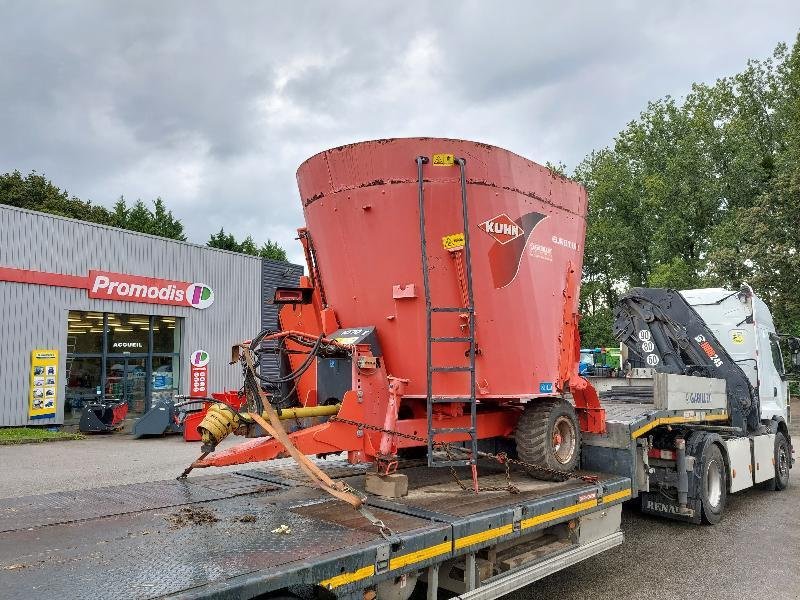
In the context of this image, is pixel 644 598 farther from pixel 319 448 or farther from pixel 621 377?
pixel 621 377

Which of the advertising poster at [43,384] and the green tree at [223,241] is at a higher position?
the green tree at [223,241]

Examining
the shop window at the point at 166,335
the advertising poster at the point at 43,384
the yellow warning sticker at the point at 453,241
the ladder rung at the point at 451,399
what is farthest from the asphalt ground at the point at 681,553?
the shop window at the point at 166,335

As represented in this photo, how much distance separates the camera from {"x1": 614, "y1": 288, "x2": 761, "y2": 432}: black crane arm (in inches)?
374

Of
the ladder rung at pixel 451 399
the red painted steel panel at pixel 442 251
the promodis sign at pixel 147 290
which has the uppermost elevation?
the promodis sign at pixel 147 290

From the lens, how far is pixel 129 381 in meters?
20.2

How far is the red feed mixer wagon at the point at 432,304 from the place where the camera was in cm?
500

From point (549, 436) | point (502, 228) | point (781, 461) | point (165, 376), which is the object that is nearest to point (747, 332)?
point (781, 461)

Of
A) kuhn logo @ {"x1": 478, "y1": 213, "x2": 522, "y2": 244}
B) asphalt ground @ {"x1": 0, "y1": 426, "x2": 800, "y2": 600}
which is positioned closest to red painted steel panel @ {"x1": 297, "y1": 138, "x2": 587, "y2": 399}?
kuhn logo @ {"x1": 478, "y1": 213, "x2": 522, "y2": 244}

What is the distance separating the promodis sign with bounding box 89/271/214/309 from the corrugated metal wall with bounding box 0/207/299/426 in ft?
0.65

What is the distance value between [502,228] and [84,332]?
56.1 ft

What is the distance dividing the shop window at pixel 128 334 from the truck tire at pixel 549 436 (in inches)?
666

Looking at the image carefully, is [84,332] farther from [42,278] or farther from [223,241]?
[223,241]

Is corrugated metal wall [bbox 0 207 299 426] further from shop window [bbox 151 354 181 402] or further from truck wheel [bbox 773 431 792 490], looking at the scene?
truck wheel [bbox 773 431 792 490]

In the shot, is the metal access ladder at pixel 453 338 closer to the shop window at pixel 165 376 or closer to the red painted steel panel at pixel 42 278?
the red painted steel panel at pixel 42 278
